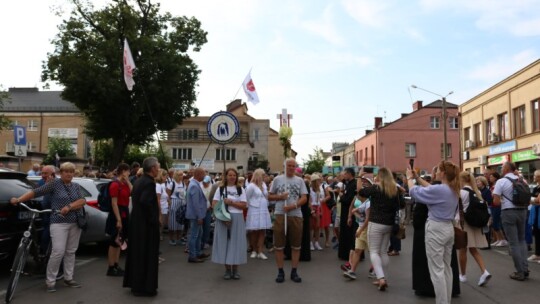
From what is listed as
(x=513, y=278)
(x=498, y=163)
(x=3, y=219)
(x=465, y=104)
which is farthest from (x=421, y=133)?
(x=3, y=219)

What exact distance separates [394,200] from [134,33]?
85.1 ft

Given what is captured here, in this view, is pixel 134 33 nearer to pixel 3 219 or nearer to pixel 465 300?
pixel 3 219

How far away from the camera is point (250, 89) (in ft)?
50.9

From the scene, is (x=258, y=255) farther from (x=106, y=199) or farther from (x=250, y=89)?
(x=250, y=89)

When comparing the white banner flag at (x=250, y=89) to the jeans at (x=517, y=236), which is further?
the white banner flag at (x=250, y=89)

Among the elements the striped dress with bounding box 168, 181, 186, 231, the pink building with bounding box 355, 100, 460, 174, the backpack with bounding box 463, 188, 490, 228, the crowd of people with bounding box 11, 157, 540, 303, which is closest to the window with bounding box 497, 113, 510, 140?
the crowd of people with bounding box 11, 157, 540, 303

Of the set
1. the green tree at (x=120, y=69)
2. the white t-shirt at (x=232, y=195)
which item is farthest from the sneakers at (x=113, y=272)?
the green tree at (x=120, y=69)

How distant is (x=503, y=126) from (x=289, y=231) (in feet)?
86.9

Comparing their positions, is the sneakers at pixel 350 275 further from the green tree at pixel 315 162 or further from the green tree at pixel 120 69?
the green tree at pixel 315 162

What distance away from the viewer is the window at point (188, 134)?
6219cm

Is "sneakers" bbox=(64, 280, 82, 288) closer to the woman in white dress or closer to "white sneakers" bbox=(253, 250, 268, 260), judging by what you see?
the woman in white dress

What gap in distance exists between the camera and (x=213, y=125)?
9.70 meters

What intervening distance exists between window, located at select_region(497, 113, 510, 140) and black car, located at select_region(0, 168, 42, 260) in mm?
27952

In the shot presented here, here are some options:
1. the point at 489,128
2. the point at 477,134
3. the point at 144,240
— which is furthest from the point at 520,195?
the point at 477,134
